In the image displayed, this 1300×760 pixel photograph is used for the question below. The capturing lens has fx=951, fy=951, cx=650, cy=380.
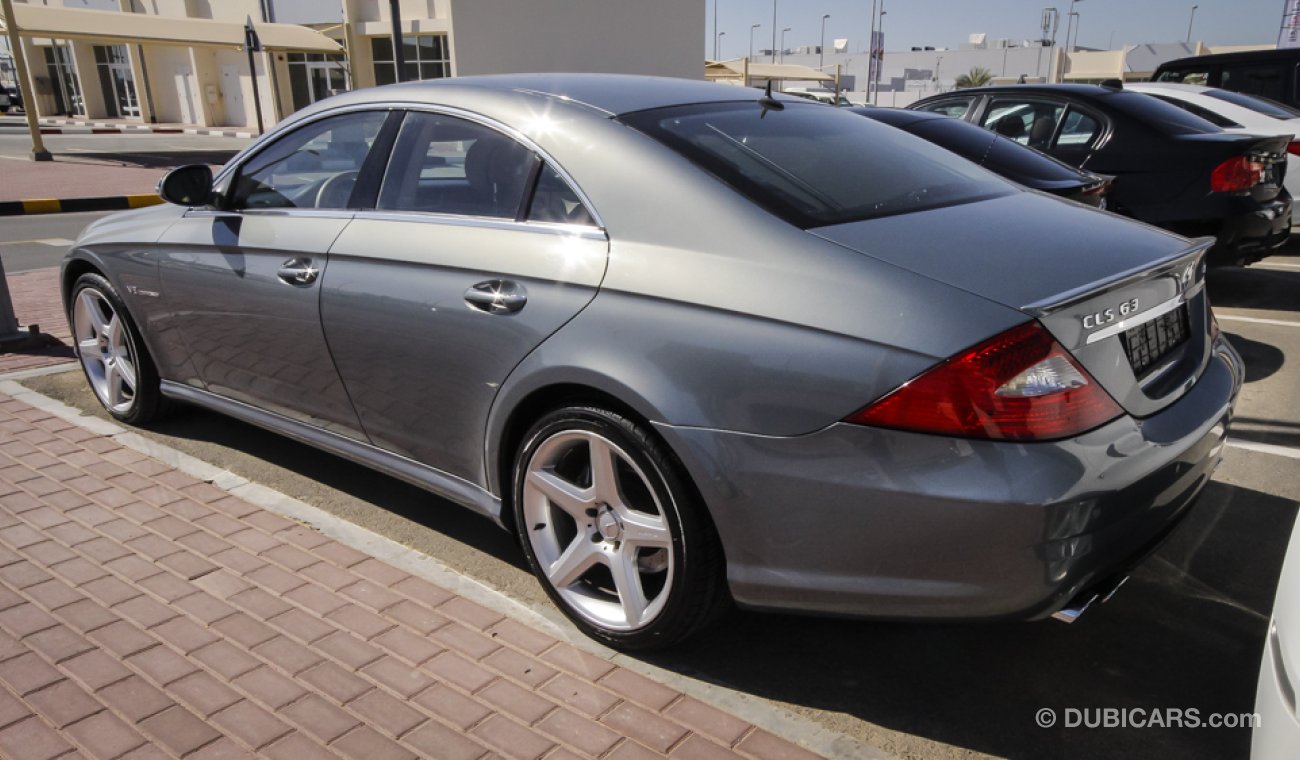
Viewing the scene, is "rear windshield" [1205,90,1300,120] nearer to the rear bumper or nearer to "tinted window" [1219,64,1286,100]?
"tinted window" [1219,64,1286,100]

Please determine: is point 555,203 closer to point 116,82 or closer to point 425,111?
point 425,111

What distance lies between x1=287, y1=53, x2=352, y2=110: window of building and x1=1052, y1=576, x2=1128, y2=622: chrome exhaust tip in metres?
40.7

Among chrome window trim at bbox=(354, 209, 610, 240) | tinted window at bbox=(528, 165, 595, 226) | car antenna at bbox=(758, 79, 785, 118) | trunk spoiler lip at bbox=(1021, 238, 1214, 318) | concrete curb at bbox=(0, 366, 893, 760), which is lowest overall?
concrete curb at bbox=(0, 366, 893, 760)

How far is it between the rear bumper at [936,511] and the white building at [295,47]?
24.7m

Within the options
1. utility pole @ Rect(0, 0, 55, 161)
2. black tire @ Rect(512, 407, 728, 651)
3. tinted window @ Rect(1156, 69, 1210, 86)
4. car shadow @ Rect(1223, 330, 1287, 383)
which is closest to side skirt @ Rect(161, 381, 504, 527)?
black tire @ Rect(512, 407, 728, 651)

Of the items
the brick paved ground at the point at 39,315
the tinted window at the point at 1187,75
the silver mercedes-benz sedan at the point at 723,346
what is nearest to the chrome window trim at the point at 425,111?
the silver mercedes-benz sedan at the point at 723,346

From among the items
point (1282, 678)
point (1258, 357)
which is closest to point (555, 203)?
point (1282, 678)

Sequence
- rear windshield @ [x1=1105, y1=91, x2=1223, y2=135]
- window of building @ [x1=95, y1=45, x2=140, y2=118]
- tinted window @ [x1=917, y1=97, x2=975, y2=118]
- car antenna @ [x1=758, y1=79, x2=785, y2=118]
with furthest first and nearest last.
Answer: window of building @ [x1=95, y1=45, x2=140, y2=118], tinted window @ [x1=917, y1=97, x2=975, y2=118], rear windshield @ [x1=1105, y1=91, x2=1223, y2=135], car antenna @ [x1=758, y1=79, x2=785, y2=118]

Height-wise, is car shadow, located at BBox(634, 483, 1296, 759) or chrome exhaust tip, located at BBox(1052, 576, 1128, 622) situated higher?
chrome exhaust tip, located at BBox(1052, 576, 1128, 622)

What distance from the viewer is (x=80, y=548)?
3359 mm

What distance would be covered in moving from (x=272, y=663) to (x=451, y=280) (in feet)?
3.96

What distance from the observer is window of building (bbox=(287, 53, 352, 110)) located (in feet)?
128

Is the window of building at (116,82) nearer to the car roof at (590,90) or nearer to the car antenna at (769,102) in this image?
the car roof at (590,90)

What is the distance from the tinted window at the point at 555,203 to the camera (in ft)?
8.80
